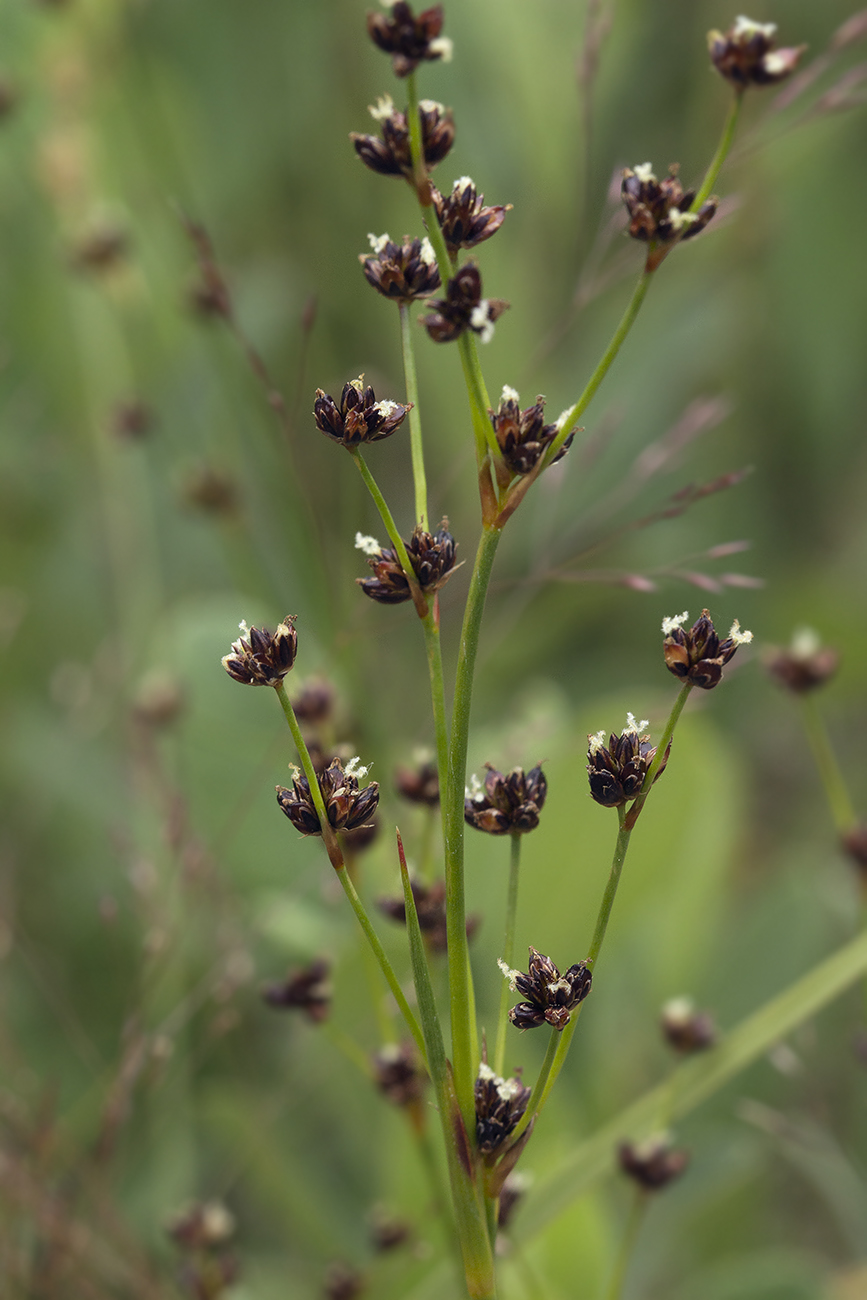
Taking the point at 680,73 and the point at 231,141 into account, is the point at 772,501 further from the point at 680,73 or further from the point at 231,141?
the point at 231,141

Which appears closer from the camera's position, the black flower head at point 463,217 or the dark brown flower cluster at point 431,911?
the black flower head at point 463,217

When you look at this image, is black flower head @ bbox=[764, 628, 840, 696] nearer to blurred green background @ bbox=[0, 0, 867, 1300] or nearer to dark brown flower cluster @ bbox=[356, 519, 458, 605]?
blurred green background @ bbox=[0, 0, 867, 1300]

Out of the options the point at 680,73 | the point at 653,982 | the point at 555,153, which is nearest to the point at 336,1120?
the point at 653,982

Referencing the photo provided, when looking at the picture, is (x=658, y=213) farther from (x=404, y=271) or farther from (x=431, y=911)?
(x=431, y=911)

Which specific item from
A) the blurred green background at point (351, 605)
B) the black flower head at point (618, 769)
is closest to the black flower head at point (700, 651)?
the black flower head at point (618, 769)

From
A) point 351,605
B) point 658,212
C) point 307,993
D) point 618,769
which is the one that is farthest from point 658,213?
point 351,605

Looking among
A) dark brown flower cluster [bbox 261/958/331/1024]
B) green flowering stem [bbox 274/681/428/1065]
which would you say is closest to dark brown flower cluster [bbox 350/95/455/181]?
green flowering stem [bbox 274/681/428/1065]

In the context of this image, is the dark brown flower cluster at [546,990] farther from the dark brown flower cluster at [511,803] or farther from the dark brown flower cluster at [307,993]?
the dark brown flower cluster at [307,993]
